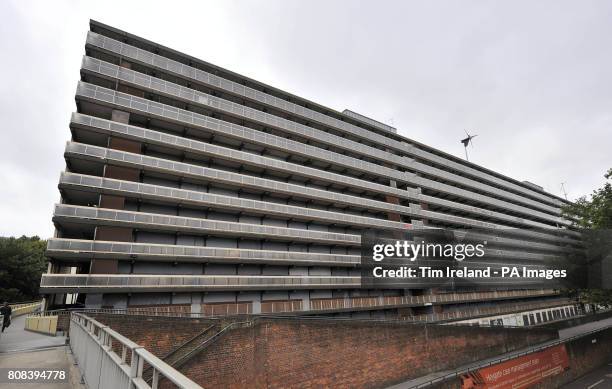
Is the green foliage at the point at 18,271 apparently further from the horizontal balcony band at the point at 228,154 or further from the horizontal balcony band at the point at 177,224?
the horizontal balcony band at the point at 228,154

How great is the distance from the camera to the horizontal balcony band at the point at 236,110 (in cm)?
2462

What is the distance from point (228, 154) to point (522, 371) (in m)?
27.9

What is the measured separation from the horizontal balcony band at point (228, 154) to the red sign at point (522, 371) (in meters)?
22.0

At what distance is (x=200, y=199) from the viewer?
84.9ft

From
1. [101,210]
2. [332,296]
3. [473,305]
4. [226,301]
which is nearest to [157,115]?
[101,210]

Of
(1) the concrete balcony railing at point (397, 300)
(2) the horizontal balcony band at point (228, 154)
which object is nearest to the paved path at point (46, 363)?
(2) the horizontal balcony band at point (228, 154)

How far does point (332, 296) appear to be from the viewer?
3247 centimetres

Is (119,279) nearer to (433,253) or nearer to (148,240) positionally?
(148,240)

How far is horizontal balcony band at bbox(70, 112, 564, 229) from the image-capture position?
23.0 meters

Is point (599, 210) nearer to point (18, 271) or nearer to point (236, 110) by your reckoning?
point (236, 110)

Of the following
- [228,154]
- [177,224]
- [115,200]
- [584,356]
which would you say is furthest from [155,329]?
[584,356]

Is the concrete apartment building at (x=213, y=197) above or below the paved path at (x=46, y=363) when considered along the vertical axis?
above

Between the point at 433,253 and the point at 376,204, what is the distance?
12400 millimetres

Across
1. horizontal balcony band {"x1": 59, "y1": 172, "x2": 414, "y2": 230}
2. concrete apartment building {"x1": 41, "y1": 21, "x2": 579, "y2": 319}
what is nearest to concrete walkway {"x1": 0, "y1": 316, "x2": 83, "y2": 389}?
concrete apartment building {"x1": 41, "y1": 21, "x2": 579, "y2": 319}
